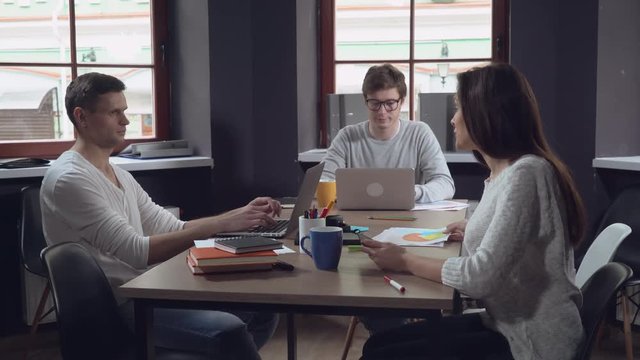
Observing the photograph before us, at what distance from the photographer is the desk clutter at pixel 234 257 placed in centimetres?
179

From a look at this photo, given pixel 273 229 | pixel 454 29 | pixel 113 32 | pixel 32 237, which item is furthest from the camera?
pixel 454 29

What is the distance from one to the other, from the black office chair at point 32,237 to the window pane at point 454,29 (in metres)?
2.26

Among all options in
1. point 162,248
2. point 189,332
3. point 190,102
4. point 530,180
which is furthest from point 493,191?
point 190,102

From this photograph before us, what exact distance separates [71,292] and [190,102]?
8.29 ft

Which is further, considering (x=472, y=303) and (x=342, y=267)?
(x=472, y=303)

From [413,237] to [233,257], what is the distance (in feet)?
2.17

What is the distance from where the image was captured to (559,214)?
5.41ft

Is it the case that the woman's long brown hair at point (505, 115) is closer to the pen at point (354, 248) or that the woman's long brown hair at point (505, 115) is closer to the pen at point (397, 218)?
the pen at point (354, 248)

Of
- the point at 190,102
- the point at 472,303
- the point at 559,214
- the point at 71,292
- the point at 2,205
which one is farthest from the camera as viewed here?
the point at 190,102

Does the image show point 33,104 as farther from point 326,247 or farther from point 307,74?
point 326,247

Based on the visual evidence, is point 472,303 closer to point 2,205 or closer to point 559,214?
point 559,214

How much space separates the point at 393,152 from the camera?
3.56m

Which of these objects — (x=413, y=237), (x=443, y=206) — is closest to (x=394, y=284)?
(x=413, y=237)

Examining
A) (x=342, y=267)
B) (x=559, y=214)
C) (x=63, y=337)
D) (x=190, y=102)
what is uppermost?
(x=190, y=102)
